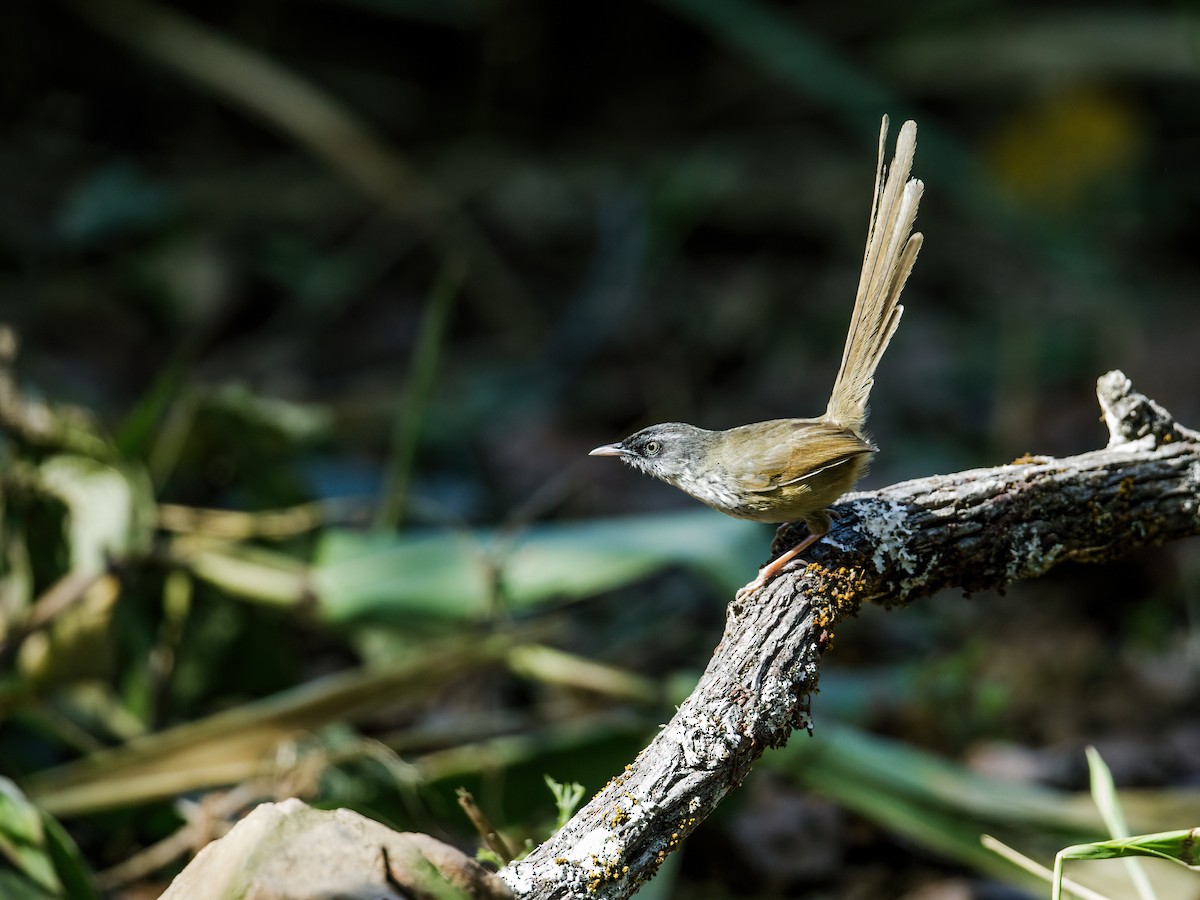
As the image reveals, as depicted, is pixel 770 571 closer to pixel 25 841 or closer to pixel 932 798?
pixel 932 798

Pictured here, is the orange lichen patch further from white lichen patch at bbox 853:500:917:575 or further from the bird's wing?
the bird's wing

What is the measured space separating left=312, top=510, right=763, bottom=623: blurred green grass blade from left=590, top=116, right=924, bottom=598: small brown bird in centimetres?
89

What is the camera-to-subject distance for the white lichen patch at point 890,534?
2188mm

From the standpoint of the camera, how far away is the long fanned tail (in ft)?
7.94

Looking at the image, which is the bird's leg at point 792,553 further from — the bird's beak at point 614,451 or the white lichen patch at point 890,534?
the bird's beak at point 614,451

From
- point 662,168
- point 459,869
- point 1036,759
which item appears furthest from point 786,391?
point 459,869

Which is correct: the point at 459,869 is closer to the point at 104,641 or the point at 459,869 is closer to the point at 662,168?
the point at 104,641

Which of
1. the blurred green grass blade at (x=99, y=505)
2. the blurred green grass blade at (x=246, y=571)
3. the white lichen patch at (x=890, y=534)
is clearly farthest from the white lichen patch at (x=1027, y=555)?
the blurred green grass blade at (x=99, y=505)

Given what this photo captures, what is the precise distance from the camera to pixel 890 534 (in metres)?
2.21

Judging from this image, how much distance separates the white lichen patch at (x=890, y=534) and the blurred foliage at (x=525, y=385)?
117 centimetres

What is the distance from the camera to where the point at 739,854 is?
3469 mm

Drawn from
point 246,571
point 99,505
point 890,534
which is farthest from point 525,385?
point 890,534

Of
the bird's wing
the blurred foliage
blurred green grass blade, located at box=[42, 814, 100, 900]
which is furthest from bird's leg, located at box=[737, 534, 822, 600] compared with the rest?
blurred green grass blade, located at box=[42, 814, 100, 900]

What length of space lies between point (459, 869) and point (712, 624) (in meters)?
3.36
